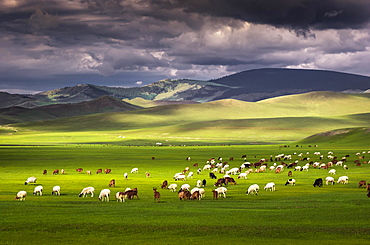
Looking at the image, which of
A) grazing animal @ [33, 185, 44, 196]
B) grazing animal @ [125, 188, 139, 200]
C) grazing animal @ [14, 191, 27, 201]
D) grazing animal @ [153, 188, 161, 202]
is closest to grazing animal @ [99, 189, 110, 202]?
grazing animal @ [125, 188, 139, 200]

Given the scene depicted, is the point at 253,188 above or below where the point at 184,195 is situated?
above

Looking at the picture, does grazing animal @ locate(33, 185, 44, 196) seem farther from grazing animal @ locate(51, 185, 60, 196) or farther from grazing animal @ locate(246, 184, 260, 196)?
grazing animal @ locate(246, 184, 260, 196)

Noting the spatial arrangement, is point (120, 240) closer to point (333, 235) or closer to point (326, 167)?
point (333, 235)

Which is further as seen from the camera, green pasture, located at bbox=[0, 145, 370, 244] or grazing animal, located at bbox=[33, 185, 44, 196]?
grazing animal, located at bbox=[33, 185, 44, 196]

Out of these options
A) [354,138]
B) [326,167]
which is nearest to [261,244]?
[326,167]

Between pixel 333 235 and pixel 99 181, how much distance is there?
29.5 m

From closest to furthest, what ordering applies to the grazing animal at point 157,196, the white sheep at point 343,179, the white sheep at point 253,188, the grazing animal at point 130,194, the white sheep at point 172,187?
the grazing animal at point 157,196 < the grazing animal at point 130,194 < the white sheep at point 253,188 < the white sheep at point 172,187 < the white sheep at point 343,179

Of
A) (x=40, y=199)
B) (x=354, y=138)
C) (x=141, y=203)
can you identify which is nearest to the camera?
(x=141, y=203)

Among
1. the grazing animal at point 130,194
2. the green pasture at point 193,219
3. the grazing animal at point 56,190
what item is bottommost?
the green pasture at point 193,219

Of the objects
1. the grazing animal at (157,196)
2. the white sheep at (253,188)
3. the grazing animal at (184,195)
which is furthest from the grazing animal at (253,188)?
the grazing animal at (157,196)

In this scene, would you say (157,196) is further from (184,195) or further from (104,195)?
(104,195)

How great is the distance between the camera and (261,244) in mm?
17953

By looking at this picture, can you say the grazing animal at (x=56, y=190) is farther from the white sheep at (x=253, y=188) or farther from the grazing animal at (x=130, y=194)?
the white sheep at (x=253, y=188)

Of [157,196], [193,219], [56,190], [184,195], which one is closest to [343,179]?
[184,195]
